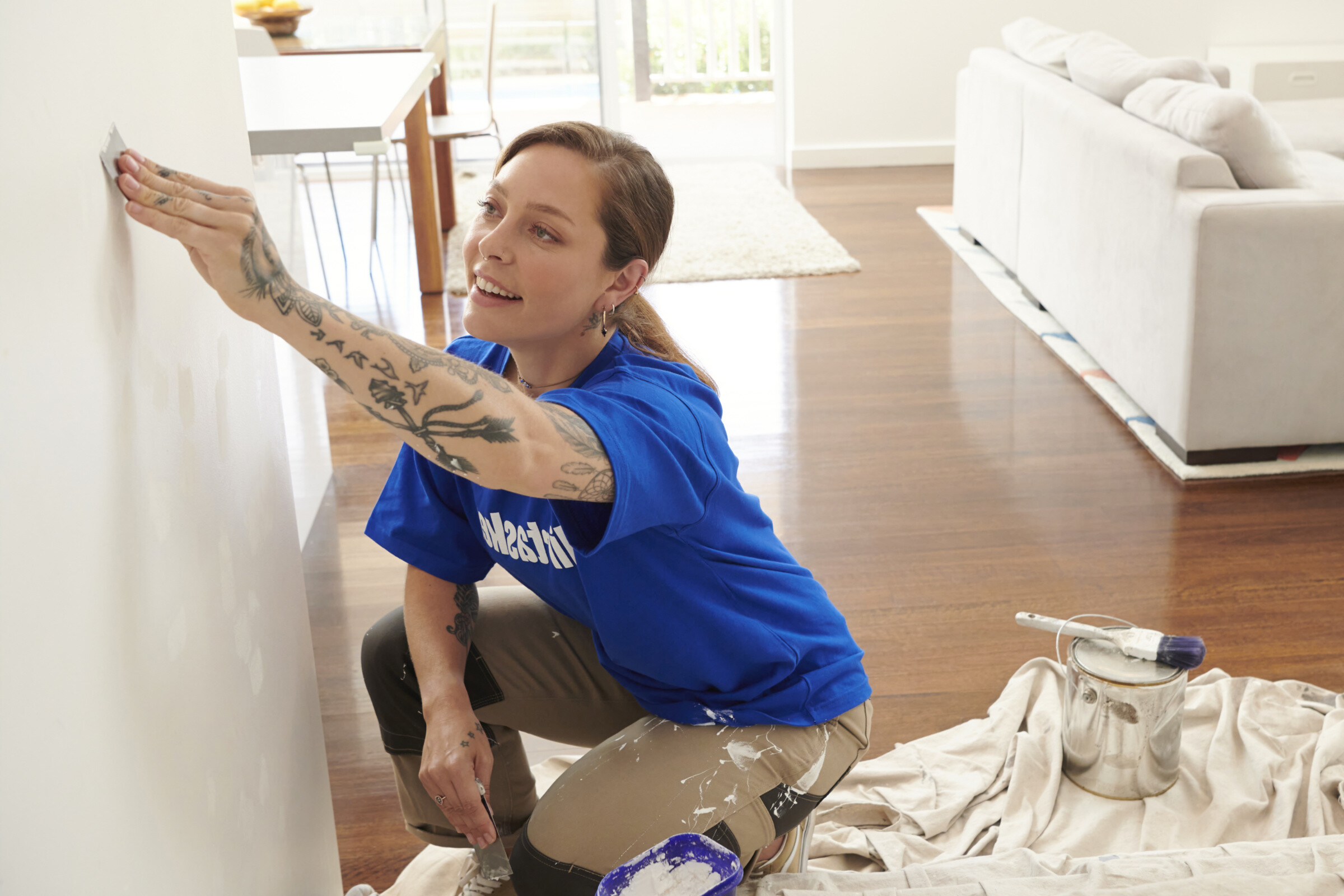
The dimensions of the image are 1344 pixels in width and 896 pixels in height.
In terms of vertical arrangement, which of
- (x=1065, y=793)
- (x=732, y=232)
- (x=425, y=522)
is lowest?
(x=1065, y=793)

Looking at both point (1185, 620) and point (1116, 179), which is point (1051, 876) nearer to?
point (1185, 620)

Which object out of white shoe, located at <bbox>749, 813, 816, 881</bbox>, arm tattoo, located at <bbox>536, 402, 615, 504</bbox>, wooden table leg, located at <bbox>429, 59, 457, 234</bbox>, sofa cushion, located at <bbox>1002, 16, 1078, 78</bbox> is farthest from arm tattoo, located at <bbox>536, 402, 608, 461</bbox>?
wooden table leg, located at <bbox>429, 59, 457, 234</bbox>

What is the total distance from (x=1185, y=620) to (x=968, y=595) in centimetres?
38

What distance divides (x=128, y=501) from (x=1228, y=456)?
8.44 feet

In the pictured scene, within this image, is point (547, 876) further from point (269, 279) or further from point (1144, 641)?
point (1144, 641)

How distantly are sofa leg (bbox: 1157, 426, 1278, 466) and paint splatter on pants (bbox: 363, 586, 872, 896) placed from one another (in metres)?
1.76

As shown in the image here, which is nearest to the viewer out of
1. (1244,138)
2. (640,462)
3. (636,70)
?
(640,462)

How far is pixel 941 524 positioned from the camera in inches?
101

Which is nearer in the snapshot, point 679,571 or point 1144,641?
point 679,571

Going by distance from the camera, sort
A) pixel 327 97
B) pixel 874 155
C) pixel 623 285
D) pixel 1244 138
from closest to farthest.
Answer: pixel 623 285, pixel 327 97, pixel 1244 138, pixel 874 155

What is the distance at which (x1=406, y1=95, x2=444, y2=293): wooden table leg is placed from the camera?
4.06 m

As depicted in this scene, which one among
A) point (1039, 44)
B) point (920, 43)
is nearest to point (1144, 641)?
point (1039, 44)

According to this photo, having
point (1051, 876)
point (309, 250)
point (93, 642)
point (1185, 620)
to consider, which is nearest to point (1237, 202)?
point (1185, 620)

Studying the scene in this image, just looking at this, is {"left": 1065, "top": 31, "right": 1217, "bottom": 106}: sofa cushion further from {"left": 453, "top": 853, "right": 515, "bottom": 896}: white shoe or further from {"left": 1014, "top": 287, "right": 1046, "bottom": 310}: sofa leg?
{"left": 453, "top": 853, "right": 515, "bottom": 896}: white shoe
